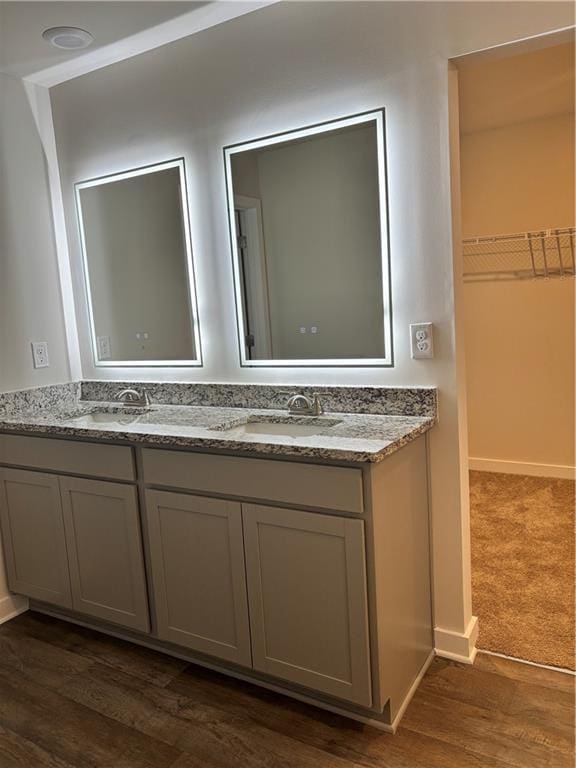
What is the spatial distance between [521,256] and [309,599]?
290 centimetres

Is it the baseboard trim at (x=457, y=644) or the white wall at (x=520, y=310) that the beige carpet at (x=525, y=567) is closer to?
the baseboard trim at (x=457, y=644)

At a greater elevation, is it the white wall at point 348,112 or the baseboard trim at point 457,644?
the white wall at point 348,112

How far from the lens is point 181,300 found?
254cm

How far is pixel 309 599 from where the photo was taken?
1.76 meters

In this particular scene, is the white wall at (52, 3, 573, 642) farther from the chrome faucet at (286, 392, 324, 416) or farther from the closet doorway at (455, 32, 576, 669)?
the closet doorway at (455, 32, 576, 669)

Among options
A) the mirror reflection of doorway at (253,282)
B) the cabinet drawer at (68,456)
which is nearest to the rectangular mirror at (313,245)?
the mirror reflection of doorway at (253,282)

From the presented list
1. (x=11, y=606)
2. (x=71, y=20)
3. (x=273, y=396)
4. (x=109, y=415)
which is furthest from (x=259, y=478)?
(x=71, y=20)

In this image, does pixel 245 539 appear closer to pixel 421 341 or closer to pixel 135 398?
pixel 421 341

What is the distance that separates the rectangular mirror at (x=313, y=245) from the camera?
6.77 feet

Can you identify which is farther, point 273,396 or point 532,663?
point 273,396

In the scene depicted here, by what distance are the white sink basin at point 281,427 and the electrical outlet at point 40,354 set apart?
3.58ft

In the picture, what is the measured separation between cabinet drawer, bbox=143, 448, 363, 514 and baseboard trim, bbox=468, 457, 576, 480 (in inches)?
109

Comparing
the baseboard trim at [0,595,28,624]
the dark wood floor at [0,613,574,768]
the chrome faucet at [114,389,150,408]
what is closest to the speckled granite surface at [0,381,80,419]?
the chrome faucet at [114,389,150,408]

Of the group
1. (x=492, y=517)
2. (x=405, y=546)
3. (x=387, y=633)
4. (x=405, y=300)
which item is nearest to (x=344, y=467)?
(x=405, y=546)
